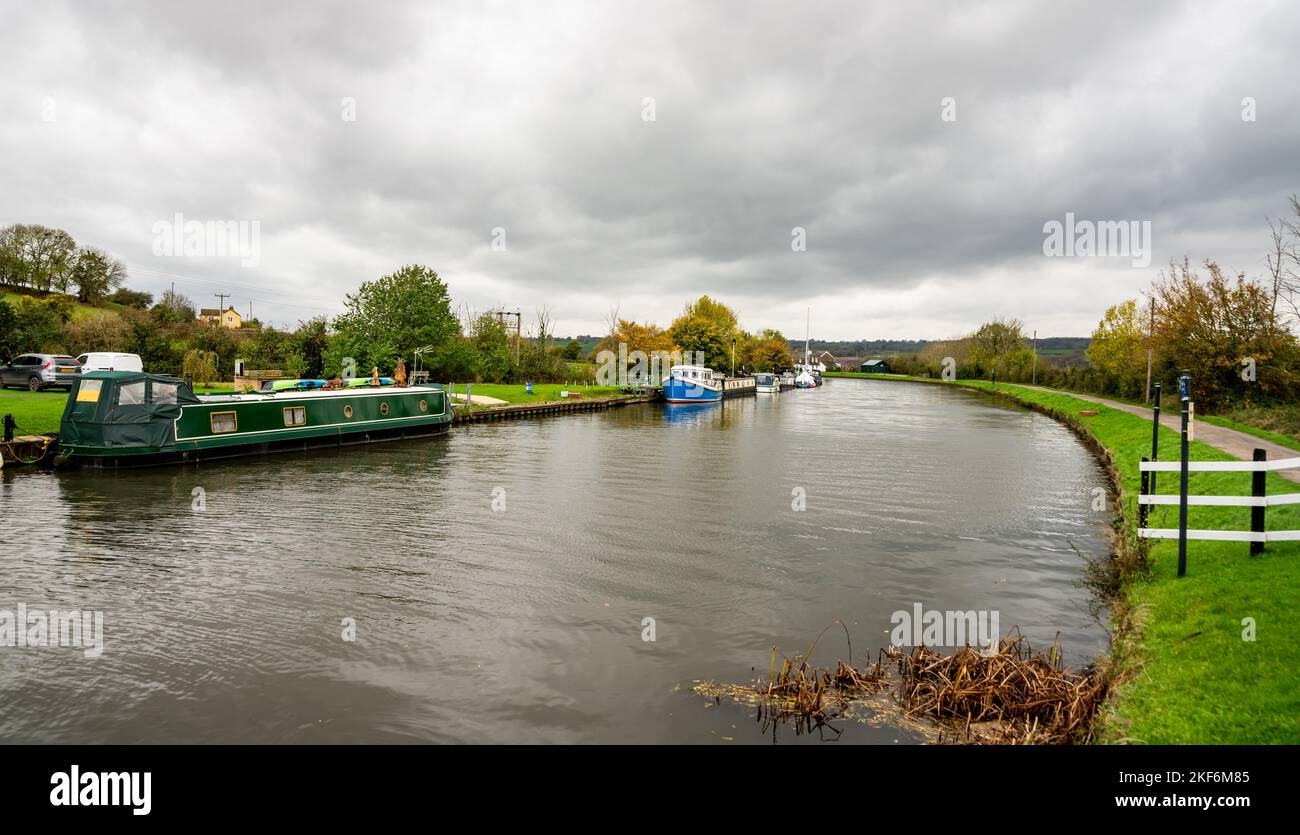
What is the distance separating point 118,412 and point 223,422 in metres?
3.12

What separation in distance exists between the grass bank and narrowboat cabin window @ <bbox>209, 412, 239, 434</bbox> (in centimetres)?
2561

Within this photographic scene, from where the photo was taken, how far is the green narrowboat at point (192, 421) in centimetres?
2152

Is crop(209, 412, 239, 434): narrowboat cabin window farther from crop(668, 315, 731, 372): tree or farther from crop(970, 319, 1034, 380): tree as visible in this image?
crop(970, 319, 1034, 380): tree

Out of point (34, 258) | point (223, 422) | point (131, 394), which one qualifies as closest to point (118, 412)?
point (131, 394)

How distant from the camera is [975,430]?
38656 mm

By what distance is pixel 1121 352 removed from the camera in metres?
51.3

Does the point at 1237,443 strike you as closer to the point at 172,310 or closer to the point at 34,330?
the point at 34,330

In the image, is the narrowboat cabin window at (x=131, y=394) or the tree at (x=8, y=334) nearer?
the narrowboat cabin window at (x=131, y=394)

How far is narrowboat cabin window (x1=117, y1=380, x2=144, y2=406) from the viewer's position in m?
21.8

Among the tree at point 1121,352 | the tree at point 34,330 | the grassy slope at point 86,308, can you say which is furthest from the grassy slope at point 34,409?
the tree at point 1121,352

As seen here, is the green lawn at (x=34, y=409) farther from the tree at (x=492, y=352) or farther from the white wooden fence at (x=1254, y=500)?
the tree at (x=492, y=352)

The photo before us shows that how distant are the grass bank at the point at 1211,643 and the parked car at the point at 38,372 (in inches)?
1543
